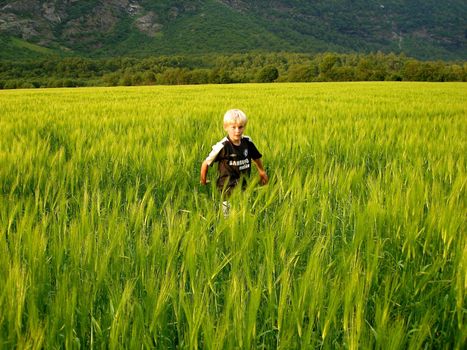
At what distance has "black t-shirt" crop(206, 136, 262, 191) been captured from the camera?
2.65 m

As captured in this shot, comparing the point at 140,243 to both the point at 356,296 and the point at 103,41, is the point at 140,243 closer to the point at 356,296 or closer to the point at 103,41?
the point at 356,296

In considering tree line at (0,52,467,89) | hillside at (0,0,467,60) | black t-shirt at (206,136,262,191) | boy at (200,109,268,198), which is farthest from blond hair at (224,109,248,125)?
hillside at (0,0,467,60)

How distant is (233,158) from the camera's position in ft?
8.75

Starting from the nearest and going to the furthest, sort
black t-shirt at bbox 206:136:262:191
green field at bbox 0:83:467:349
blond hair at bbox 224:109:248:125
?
1. green field at bbox 0:83:467:349
2. blond hair at bbox 224:109:248:125
3. black t-shirt at bbox 206:136:262:191

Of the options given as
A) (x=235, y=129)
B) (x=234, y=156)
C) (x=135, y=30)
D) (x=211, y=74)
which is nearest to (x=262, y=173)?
(x=234, y=156)

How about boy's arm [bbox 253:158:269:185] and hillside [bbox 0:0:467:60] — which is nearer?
boy's arm [bbox 253:158:269:185]

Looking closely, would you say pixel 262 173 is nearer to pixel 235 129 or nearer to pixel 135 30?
pixel 235 129

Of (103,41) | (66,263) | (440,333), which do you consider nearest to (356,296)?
(440,333)

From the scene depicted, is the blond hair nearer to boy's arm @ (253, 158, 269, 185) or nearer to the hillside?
boy's arm @ (253, 158, 269, 185)

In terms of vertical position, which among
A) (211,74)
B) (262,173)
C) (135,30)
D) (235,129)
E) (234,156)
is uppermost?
(135,30)

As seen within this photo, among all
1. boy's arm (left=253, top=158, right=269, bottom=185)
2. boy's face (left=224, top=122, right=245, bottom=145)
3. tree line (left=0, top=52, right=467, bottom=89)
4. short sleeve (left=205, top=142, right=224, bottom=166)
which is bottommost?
boy's arm (left=253, top=158, right=269, bottom=185)

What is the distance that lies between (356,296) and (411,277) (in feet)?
1.30

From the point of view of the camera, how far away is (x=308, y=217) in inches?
63.8

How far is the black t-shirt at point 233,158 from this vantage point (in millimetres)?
2650
